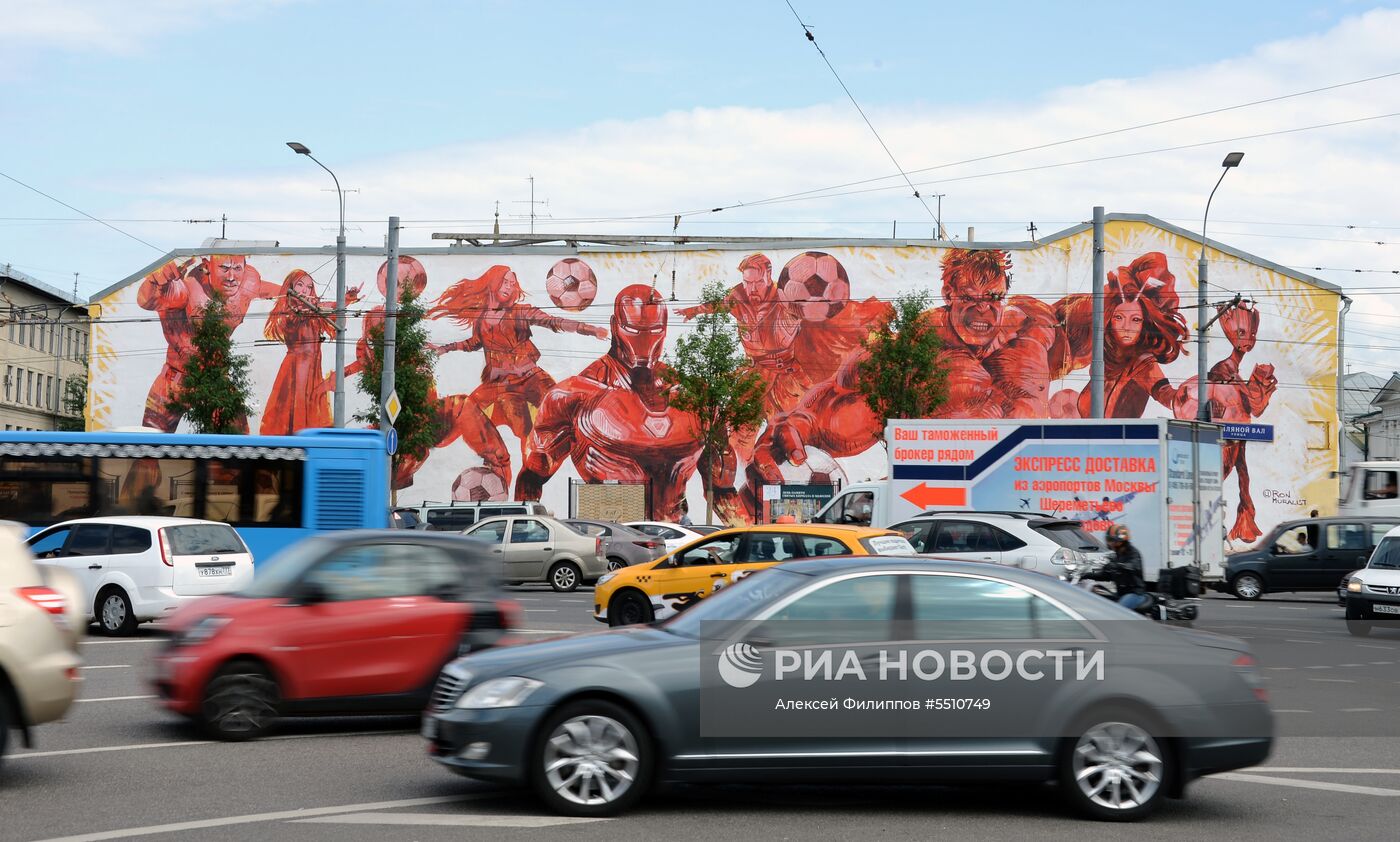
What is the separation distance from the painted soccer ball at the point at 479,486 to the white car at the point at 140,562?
37.0m

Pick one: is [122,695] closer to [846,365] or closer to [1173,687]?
[1173,687]

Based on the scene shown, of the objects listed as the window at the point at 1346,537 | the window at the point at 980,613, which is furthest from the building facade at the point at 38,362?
the window at the point at 980,613

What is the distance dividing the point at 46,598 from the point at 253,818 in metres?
2.21

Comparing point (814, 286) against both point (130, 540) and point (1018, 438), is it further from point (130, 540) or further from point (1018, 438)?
point (130, 540)

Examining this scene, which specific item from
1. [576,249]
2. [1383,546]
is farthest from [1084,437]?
[576,249]

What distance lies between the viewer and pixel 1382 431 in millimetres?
112062

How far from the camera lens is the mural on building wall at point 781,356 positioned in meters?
55.2

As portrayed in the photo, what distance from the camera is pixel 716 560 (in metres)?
17.8

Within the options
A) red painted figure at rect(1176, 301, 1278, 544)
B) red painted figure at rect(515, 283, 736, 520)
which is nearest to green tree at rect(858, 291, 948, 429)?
red painted figure at rect(515, 283, 736, 520)

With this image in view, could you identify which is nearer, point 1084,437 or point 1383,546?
point 1383,546

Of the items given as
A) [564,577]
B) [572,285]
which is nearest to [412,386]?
[572,285]

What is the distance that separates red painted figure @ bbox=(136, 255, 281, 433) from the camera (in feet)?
193

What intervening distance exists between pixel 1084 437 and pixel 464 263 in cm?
3749

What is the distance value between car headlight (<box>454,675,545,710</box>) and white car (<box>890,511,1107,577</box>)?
1350 cm
